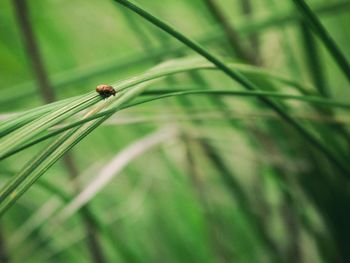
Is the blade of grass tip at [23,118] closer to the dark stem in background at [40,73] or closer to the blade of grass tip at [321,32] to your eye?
the blade of grass tip at [321,32]

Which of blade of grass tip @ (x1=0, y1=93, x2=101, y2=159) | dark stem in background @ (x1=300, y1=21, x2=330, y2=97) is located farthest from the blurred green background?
blade of grass tip @ (x1=0, y1=93, x2=101, y2=159)

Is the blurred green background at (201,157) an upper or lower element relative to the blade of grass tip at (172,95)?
upper

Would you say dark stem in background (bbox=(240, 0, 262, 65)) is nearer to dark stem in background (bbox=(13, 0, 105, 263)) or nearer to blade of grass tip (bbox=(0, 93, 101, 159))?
dark stem in background (bbox=(13, 0, 105, 263))

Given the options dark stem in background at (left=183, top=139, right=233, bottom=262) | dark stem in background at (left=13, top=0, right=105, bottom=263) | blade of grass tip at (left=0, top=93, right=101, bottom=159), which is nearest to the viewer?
blade of grass tip at (left=0, top=93, right=101, bottom=159)

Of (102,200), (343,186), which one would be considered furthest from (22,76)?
(343,186)

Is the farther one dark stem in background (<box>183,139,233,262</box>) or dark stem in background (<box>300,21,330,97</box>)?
dark stem in background (<box>183,139,233,262</box>)

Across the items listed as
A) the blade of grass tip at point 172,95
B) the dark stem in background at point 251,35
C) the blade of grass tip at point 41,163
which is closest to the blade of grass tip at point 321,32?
the blade of grass tip at point 172,95

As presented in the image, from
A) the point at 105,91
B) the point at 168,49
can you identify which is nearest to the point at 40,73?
the point at 168,49
